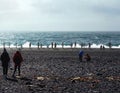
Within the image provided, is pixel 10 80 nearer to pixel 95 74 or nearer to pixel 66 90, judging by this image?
pixel 66 90

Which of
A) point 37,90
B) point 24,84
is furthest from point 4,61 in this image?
point 37,90

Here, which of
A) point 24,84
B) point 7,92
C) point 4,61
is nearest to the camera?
point 7,92

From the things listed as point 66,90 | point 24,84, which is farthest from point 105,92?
point 24,84

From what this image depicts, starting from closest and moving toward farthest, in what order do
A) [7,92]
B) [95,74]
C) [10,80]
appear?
[7,92] → [10,80] → [95,74]

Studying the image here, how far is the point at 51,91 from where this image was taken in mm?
20219

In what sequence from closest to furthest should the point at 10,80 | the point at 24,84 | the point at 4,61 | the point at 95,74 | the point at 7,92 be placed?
the point at 7,92 → the point at 24,84 → the point at 10,80 → the point at 4,61 → the point at 95,74

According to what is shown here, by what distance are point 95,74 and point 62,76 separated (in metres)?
2.91

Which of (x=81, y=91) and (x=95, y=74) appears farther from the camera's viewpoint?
(x=95, y=74)

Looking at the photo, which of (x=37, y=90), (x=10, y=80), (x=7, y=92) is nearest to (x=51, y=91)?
(x=37, y=90)

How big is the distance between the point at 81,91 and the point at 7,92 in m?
4.11

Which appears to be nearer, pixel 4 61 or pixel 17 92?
pixel 17 92

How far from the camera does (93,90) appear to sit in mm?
20719

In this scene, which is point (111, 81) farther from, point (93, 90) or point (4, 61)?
point (4, 61)

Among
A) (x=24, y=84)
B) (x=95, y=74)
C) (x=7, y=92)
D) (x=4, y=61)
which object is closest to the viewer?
(x=7, y=92)
